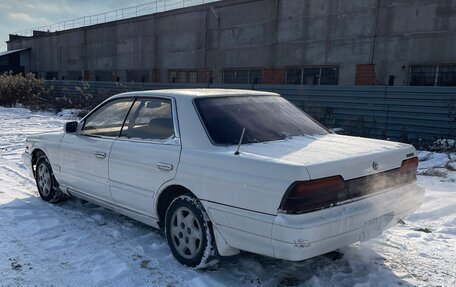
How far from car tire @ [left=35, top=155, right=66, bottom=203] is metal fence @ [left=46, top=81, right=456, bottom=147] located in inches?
313

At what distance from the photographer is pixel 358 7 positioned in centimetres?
1584

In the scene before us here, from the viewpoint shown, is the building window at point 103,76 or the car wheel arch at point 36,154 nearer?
the car wheel arch at point 36,154

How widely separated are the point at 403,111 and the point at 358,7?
7.31 m

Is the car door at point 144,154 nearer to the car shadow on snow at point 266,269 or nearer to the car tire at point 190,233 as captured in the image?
the car tire at point 190,233

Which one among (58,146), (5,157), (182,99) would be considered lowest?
(5,157)

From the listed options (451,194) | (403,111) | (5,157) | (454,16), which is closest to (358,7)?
(454,16)

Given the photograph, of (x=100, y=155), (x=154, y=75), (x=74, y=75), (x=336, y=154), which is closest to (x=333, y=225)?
(x=336, y=154)

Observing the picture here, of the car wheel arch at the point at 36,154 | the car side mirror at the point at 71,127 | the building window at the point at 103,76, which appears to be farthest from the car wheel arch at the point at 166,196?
the building window at the point at 103,76

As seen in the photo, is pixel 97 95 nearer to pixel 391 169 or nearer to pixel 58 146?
pixel 58 146

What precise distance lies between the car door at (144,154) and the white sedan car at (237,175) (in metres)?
0.01

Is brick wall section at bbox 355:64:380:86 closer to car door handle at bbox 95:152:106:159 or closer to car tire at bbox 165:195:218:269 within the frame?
car door handle at bbox 95:152:106:159

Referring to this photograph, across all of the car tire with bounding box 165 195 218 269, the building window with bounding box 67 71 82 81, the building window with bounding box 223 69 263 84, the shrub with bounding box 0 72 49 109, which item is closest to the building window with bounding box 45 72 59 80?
the building window with bounding box 67 71 82 81

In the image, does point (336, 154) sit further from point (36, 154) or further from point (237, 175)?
point (36, 154)

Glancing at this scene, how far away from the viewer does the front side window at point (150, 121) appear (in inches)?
146
